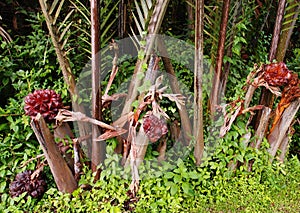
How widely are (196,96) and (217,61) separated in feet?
0.97

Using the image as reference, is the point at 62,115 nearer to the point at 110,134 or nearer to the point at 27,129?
the point at 110,134

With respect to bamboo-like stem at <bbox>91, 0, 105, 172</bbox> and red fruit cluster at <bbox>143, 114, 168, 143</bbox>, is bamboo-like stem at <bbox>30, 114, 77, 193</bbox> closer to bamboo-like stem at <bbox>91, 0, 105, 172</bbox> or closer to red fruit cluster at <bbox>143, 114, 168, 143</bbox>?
bamboo-like stem at <bbox>91, 0, 105, 172</bbox>

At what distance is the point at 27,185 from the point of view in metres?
1.98

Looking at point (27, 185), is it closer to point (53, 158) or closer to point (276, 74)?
point (53, 158)

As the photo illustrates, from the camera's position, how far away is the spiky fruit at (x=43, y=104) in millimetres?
1807

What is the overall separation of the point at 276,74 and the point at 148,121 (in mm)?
893

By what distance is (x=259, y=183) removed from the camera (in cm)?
222

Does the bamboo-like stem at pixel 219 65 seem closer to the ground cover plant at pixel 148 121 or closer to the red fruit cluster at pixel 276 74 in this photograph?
the ground cover plant at pixel 148 121

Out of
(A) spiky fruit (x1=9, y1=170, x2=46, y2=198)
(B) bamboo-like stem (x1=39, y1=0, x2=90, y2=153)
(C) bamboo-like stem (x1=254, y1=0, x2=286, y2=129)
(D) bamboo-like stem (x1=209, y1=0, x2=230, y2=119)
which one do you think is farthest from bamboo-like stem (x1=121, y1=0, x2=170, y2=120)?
(C) bamboo-like stem (x1=254, y1=0, x2=286, y2=129)

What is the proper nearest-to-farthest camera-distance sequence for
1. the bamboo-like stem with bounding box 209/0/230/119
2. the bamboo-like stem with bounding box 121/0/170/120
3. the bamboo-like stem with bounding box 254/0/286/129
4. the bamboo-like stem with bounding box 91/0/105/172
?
the bamboo-like stem with bounding box 91/0/105/172
the bamboo-like stem with bounding box 121/0/170/120
the bamboo-like stem with bounding box 209/0/230/119
the bamboo-like stem with bounding box 254/0/286/129

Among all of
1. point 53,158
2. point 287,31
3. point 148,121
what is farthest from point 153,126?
point 287,31

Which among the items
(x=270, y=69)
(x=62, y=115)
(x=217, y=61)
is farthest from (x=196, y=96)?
(x=62, y=115)

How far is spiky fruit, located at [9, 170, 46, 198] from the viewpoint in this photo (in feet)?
6.50

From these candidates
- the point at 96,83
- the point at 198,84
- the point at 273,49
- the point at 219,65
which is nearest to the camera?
the point at 96,83
